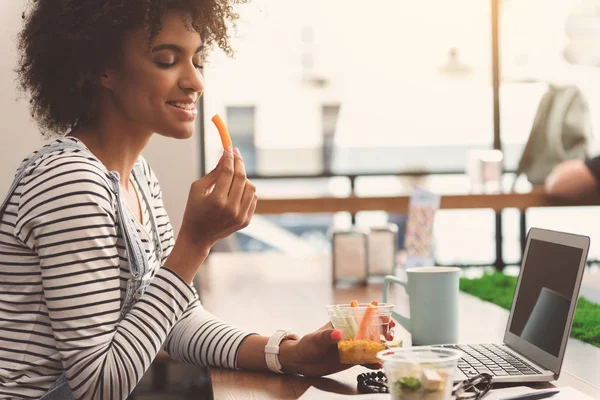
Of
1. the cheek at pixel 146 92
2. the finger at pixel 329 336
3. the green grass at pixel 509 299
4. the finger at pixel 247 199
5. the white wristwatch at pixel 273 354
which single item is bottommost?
the green grass at pixel 509 299

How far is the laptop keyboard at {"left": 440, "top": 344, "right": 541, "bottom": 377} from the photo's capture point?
1034mm

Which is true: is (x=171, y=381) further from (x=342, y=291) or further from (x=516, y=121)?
(x=516, y=121)

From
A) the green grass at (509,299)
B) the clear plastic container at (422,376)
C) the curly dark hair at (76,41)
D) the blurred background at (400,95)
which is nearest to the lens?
the clear plastic container at (422,376)

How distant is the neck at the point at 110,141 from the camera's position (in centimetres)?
129

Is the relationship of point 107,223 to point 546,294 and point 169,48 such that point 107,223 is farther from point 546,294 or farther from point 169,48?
point 546,294

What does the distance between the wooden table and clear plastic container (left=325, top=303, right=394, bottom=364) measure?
0.17ft

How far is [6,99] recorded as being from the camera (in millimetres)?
2738

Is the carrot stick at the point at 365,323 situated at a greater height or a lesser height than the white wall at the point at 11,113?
lesser

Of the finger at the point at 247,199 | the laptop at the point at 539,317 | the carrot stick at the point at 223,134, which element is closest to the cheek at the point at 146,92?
the carrot stick at the point at 223,134

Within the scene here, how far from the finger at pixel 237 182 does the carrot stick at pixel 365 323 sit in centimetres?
26

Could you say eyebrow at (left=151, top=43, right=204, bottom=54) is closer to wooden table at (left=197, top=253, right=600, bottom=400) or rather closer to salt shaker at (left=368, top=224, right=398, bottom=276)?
wooden table at (left=197, top=253, right=600, bottom=400)

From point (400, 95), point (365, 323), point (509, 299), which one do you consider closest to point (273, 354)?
point (365, 323)

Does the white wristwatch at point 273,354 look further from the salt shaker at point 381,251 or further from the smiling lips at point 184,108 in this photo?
the salt shaker at point 381,251

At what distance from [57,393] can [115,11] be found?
604mm
